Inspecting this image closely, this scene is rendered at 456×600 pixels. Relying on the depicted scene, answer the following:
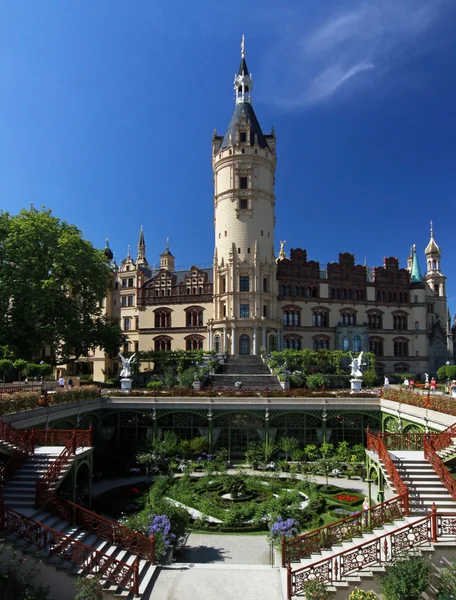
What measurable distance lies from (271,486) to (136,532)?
10835 mm

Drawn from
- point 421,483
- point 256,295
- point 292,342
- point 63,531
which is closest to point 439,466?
point 421,483

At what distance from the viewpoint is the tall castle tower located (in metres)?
53.2

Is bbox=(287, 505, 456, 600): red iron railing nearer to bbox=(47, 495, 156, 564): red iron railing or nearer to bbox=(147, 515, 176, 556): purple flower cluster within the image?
bbox=(147, 515, 176, 556): purple flower cluster

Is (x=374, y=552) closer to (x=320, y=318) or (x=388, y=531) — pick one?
(x=388, y=531)

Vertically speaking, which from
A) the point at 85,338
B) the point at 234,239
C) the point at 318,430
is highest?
the point at 234,239

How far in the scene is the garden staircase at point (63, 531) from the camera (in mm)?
12656

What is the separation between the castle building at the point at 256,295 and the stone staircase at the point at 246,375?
3.61m

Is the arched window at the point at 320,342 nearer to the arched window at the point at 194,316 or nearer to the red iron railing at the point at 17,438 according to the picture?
the arched window at the point at 194,316

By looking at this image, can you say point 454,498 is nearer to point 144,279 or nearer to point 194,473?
point 194,473

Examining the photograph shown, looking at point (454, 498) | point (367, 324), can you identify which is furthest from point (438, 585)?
point (367, 324)

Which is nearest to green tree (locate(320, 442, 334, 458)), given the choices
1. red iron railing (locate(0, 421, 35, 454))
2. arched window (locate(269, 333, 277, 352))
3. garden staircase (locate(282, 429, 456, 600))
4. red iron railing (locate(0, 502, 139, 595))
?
garden staircase (locate(282, 429, 456, 600))

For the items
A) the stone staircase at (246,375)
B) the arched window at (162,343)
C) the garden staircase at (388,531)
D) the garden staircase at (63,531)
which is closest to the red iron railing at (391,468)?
the garden staircase at (388,531)

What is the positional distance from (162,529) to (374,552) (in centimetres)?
665

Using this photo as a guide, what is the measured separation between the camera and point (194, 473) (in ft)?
89.8
